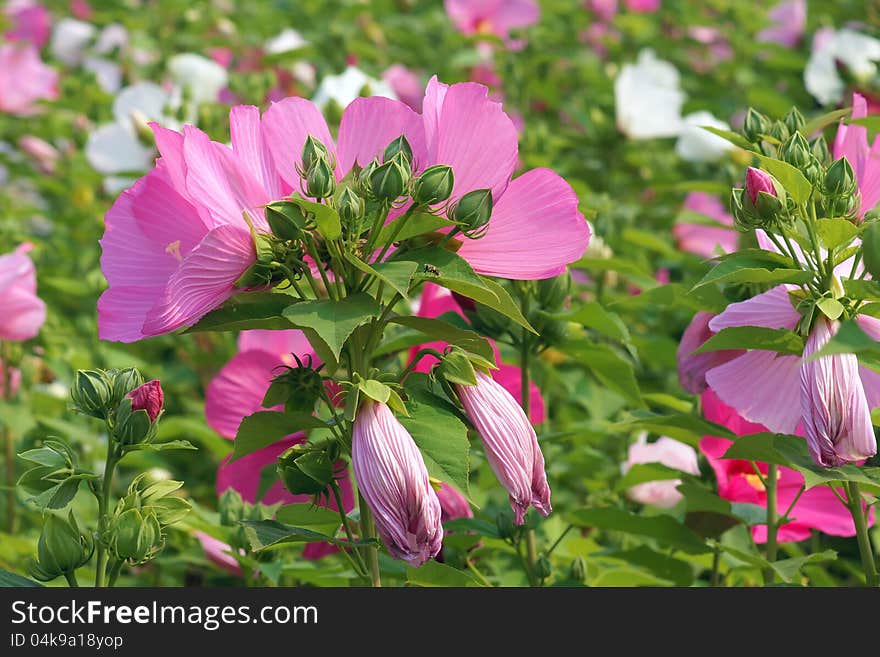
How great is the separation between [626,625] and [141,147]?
5.74 feet

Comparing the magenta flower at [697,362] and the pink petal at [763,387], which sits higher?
the magenta flower at [697,362]

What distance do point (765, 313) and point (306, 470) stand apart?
42 cm

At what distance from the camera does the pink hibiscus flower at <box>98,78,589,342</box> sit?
1012 millimetres

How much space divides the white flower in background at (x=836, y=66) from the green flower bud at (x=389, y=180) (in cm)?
152

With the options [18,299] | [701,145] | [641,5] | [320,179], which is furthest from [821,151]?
[641,5]

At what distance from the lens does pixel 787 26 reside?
3314 mm

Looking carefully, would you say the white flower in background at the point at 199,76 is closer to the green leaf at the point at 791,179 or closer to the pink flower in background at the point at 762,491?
the pink flower in background at the point at 762,491

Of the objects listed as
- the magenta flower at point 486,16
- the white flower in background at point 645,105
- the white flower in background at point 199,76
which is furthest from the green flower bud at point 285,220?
the magenta flower at point 486,16

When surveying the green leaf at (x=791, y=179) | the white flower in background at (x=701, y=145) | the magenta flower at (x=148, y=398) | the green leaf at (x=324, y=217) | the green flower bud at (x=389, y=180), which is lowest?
the magenta flower at (x=148, y=398)

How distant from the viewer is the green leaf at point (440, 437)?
960mm

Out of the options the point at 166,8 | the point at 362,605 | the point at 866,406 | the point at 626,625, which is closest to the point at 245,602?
the point at 362,605

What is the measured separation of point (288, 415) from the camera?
1.05 m

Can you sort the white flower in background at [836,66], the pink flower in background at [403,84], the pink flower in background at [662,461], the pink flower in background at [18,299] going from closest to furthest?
the pink flower in background at [662,461]
the pink flower in background at [18,299]
the white flower in background at [836,66]
the pink flower in background at [403,84]

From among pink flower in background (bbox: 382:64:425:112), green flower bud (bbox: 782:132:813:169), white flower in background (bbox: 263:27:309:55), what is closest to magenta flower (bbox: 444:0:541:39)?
pink flower in background (bbox: 382:64:425:112)
